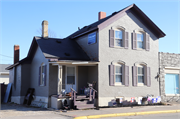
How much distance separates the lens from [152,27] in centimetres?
1702

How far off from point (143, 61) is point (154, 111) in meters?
4.79

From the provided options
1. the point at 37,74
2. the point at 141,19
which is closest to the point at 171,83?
the point at 141,19

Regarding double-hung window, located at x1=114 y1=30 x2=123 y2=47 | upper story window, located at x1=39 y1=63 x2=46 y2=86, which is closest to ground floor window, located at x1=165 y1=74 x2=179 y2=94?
double-hung window, located at x1=114 y1=30 x2=123 y2=47

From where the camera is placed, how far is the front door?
49.9 feet

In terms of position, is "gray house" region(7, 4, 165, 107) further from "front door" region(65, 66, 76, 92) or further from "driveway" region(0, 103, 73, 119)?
"driveway" region(0, 103, 73, 119)

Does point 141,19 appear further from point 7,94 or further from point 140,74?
point 7,94

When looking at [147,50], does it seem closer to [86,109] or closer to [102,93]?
[102,93]

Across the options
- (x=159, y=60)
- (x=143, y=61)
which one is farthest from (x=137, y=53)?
(x=159, y=60)

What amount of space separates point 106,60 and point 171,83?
21.8 feet

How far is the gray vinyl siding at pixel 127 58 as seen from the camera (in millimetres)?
14680

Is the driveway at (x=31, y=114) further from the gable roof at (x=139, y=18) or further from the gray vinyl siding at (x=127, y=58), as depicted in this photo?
the gable roof at (x=139, y=18)

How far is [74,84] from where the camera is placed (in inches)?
604

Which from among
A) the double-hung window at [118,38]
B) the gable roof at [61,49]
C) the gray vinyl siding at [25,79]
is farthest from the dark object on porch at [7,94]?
the double-hung window at [118,38]

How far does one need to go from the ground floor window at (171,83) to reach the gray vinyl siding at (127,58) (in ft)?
4.46
